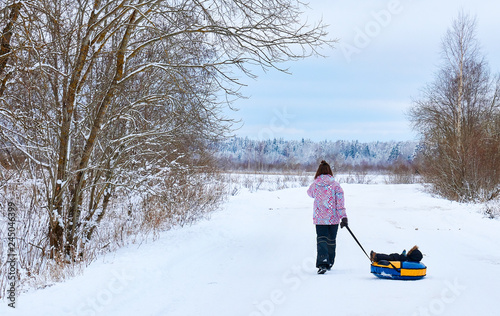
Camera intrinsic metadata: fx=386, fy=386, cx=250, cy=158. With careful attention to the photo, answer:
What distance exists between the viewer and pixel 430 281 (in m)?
5.72

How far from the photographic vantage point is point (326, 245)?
6.63 meters

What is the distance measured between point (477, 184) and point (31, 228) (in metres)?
18.3

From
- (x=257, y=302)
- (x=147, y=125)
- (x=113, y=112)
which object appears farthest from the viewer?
(x=147, y=125)

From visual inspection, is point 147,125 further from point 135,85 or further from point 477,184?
point 477,184

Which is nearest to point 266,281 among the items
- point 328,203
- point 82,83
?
point 328,203

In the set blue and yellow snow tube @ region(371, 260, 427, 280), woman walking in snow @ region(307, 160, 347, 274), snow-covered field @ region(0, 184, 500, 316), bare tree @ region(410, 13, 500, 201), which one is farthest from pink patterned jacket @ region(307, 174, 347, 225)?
bare tree @ region(410, 13, 500, 201)

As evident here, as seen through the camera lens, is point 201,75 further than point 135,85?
No

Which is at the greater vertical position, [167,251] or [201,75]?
[201,75]

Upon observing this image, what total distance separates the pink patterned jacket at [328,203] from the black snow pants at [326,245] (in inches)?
5.3

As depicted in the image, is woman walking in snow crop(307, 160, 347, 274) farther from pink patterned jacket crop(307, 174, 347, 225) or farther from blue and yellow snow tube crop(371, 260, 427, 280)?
blue and yellow snow tube crop(371, 260, 427, 280)

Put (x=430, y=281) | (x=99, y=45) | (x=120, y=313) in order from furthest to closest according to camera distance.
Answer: (x=99, y=45) → (x=430, y=281) → (x=120, y=313)

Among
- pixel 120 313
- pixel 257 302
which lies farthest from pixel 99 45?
pixel 257 302

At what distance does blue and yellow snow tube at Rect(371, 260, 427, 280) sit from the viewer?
5.87 metres

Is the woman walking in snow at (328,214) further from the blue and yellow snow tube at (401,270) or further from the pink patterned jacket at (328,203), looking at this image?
the blue and yellow snow tube at (401,270)
